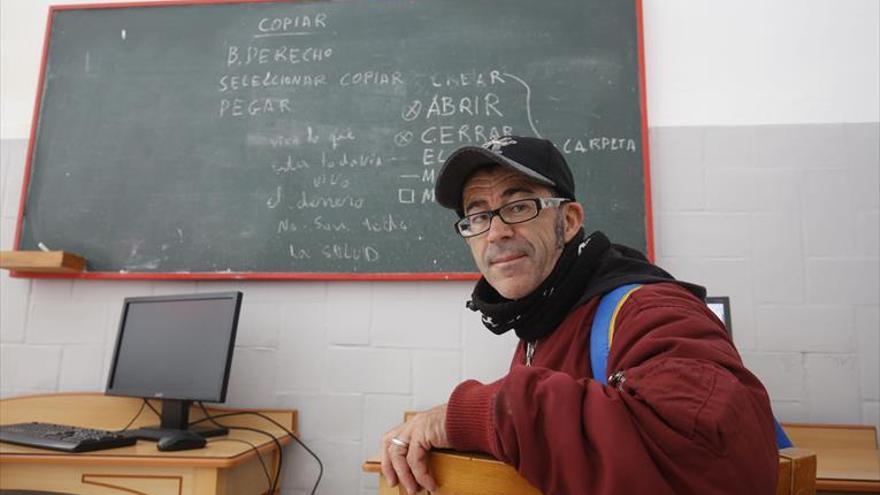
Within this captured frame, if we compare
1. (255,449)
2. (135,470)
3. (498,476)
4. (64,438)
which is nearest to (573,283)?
(498,476)

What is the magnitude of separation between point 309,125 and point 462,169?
4.74ft

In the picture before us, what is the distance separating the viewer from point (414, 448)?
748mm

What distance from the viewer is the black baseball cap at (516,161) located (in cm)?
111

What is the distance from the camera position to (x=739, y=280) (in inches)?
84.9

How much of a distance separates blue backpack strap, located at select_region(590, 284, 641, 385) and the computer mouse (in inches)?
54.6

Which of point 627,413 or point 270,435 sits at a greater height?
Result: point 627,413

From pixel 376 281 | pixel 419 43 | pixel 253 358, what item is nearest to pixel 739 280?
pixel 376 281

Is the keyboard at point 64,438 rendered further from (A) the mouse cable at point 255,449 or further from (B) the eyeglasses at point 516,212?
(B) the eyeglasses at point 516,212

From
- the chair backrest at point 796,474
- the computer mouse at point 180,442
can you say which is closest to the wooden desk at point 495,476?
the chair backrest at point 796,474

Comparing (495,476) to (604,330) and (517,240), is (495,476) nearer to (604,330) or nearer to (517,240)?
(604,330)

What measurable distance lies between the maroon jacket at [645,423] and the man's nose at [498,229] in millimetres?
437

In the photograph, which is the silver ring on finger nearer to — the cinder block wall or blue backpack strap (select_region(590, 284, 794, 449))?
blue backpack strap (select_region(590, 284, 794, 449))

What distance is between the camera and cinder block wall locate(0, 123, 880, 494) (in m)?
2.09

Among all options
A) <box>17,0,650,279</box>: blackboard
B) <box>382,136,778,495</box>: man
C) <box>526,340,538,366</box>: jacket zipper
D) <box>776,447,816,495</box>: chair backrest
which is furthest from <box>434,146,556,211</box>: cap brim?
<box>17,0,650,279</box>: blackboard
